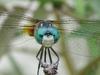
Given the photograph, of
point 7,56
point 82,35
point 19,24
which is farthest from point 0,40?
point 82,35

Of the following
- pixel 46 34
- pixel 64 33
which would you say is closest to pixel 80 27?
pixel 64 33

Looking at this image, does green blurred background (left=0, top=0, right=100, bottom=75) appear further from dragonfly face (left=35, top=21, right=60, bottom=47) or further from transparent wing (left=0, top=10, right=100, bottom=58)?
dragonfly face (left=35, top=21, right=60, bottom=47)

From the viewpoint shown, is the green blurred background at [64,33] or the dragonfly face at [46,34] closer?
the dragonfly face at [46,34]

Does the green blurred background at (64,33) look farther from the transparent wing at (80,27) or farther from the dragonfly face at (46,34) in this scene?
the dragonfly face at (46,34)

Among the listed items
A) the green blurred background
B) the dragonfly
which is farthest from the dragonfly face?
the green blurred background

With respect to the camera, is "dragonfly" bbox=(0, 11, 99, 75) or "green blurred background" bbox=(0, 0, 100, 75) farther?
"green blurred background" bbox=(0, 0, 100, 75)

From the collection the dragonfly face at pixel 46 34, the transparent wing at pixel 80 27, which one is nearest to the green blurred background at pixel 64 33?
the transparent wing at pixel 80 27
